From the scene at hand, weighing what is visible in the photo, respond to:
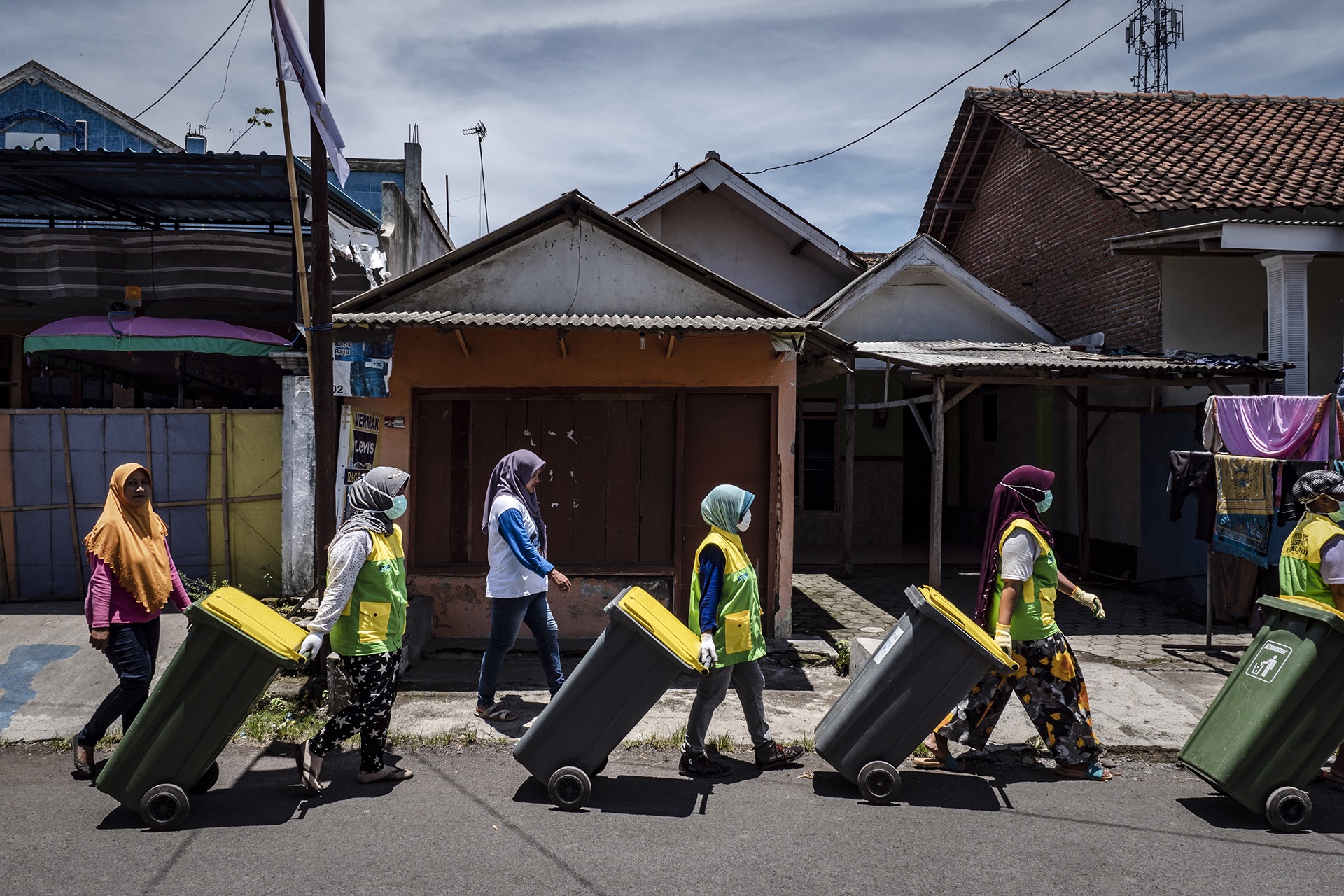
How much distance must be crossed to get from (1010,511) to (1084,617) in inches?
202

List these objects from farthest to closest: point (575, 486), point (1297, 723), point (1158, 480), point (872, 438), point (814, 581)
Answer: point (872, 438)
point (814, 581)
point (1158, 480)
point (575, 486)
point (1297, 723)

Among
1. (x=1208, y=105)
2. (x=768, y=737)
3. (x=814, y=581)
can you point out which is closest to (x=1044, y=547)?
(x=768, y=737)

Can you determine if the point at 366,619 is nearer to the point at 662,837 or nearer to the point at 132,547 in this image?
the point at 132,547

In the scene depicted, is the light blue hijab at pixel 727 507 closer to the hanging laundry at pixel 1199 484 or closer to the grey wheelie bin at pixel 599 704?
the grey wheelie bin at pixel 599 704

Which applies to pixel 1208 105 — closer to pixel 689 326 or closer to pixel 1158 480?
pixel 1158 480

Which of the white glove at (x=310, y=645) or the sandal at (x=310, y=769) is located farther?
the sandal at (x=310, y=769)

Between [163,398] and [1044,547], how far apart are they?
1169 centimetres

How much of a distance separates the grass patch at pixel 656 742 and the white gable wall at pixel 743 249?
357 inches

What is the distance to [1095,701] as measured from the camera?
20.1 ft

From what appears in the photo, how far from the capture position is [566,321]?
22.5 ft

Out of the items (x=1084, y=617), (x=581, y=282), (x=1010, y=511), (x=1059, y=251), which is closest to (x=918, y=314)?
(x=1059, y=251)

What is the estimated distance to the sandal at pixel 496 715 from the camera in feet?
18.4

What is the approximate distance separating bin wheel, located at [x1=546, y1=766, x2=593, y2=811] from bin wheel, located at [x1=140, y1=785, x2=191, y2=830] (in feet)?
5.31

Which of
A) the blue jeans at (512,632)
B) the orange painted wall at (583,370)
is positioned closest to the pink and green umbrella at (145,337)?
the orange painted wall at (583,370)
